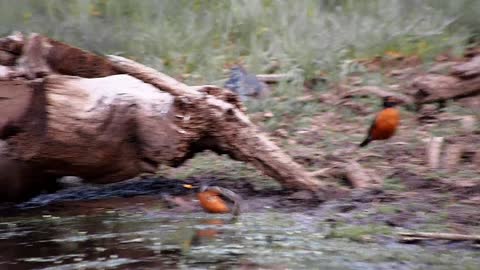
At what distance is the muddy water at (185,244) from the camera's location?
4.12m

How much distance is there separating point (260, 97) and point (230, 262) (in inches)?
167

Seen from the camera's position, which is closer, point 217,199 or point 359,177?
point 217,199

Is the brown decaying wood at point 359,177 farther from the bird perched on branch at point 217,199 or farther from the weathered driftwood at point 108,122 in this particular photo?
the bird perched on branch at point 217,199

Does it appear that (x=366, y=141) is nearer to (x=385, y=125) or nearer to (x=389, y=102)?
(x=385, y=125)

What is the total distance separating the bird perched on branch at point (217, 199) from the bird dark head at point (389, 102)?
2.02 meters

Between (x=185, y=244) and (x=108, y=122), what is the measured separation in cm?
91

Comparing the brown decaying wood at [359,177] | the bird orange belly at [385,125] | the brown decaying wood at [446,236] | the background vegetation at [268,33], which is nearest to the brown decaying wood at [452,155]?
the bird orange belly at [385,125]

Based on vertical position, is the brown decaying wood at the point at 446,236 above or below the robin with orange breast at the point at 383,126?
below

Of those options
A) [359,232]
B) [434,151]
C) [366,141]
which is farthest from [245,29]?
[359,232]

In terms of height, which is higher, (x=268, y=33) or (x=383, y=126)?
(x=268, y=33)

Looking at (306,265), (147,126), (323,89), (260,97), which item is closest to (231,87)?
(260,97)

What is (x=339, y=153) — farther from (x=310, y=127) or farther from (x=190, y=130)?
(x=190, y=130)

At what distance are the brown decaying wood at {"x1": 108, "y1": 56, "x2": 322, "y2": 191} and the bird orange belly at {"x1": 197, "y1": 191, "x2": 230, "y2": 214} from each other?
0.31m

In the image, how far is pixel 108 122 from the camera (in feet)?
16.7
